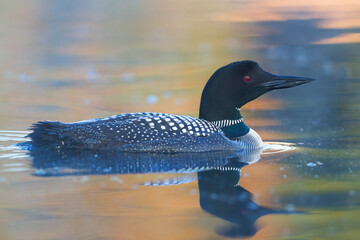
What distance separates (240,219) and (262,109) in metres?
4.10

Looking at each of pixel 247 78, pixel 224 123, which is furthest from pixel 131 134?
pixel 247 78

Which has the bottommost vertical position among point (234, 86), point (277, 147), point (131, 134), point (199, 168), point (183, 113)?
point (199, 168)

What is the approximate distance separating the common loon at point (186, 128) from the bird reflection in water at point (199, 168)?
0.08 m

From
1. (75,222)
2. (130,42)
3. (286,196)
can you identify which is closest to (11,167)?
(75,222)

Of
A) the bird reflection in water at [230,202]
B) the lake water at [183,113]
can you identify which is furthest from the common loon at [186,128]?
the bird reflection in water at [230,202]

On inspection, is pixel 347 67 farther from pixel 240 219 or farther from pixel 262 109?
pixel 240 219

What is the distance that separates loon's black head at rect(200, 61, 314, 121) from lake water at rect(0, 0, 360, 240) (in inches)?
19.2

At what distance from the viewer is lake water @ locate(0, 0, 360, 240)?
13.6 ft

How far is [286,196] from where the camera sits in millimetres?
4645

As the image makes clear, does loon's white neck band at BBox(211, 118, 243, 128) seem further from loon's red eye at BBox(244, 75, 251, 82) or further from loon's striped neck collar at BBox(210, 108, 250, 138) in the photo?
loon's red eye at BBox(244, 75, 251, 82)

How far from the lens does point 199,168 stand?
18.0 ft

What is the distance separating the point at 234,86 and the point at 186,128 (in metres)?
0.60

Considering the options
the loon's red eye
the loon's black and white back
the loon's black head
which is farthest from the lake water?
the loon's red eye

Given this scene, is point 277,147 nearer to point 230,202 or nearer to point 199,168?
point 199,168
